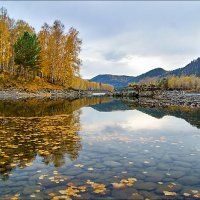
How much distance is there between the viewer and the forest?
6156 cm

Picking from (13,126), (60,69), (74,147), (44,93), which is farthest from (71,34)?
(74,147)

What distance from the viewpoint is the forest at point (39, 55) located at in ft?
202

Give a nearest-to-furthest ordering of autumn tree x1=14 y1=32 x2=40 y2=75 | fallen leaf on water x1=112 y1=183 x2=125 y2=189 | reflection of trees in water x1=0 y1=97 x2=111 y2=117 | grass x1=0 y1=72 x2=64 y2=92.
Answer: fallen leaf on water x1=112 y1=183 x2=125 y2=189, reflection of trees in water x1=0 y1=97 x2=111 y2=117, grass x1=0 y1=72 x2=64 y2=92, autumn tree x1=14 y1=32 x2=40 y2=75

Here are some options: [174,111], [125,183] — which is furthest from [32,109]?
[125,183]

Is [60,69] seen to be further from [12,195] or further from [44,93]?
[12,195]

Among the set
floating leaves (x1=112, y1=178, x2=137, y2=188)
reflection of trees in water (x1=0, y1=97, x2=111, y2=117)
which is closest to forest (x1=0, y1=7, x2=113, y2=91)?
reflection of trees in water (x1=0, y1=97, x2=111, y2=117)

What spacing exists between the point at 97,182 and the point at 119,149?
414cm

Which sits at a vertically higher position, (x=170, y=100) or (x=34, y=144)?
(x=170, y=100)

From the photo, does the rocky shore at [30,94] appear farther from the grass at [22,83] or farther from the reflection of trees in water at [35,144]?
the reflection of trees in water at [35,144]

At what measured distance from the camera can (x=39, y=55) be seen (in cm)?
6806

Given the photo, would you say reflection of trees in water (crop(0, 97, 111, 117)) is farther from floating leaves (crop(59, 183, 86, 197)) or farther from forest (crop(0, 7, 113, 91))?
forest (crop(0, 7, 113, 91))

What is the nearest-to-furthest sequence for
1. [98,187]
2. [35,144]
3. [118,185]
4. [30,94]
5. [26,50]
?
[98,187] → [118,185] → [35,144] → [30,94] → [26,50]

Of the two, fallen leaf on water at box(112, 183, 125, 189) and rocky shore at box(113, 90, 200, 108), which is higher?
rocky shore at box(113, 90, 200, 108)

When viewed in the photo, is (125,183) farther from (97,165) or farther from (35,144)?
(35,144)
